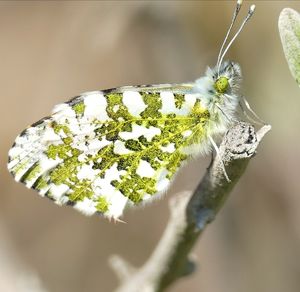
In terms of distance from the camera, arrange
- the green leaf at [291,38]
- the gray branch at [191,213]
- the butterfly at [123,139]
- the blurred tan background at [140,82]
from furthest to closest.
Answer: the blurred tan background at [140,82], the butterfly at [123,139], the gray branch at [191,213], the green leaf at [291,38]

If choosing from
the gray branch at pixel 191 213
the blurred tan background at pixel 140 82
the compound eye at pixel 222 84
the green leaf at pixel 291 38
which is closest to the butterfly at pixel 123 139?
the compound eye at pixel 222 84

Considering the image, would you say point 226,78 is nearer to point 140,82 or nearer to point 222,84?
point 222,84

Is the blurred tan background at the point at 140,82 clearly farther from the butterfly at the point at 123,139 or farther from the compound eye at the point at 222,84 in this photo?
the compound eye at the point at 222,84

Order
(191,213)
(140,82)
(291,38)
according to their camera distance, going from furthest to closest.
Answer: (140,82), (191,213), (291,38)

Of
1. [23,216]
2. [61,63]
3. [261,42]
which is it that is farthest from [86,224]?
[261,42]

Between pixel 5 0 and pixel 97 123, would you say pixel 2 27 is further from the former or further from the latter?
pixel 97 123

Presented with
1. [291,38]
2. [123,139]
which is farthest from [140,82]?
[291,38]

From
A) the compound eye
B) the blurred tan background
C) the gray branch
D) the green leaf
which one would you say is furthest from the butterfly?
the green leaf
